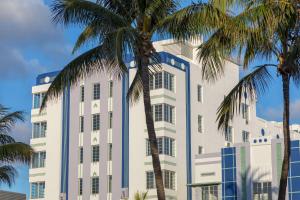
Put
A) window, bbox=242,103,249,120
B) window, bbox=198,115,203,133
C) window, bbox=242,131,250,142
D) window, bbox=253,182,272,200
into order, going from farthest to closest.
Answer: window, bbox=242,103,249,120 < window, bbox=242,131,250,142 < window, bbox=198,115,203,133 < window, bbox=253,182,272,200

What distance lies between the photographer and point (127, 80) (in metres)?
64.5

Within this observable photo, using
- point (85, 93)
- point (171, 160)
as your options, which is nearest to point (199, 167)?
point (171, 160)

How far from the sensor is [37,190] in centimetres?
6894

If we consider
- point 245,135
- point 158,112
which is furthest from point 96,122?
point 245,135

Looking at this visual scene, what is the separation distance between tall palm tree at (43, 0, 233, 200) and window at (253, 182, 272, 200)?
28.9 meters

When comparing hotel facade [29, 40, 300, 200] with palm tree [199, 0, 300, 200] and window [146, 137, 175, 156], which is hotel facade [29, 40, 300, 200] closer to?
window [146, 137, 175, 156]

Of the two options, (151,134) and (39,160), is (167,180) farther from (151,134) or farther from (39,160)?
(151,134)

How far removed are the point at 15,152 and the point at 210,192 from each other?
25.7 meters

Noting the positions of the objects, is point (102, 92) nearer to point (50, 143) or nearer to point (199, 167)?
point (50, 143)

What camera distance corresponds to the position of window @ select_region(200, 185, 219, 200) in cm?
5794

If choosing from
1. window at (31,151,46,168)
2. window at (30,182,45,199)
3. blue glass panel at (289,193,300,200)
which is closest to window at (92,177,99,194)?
window at (30,182,45,199)

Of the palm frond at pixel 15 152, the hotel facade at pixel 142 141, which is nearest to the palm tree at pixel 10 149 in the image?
the palm frond at pixel 15 152

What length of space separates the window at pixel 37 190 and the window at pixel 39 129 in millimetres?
4430

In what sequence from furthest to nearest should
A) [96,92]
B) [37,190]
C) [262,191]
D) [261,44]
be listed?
[37,190], [96,92], [262,191], [261,44]
